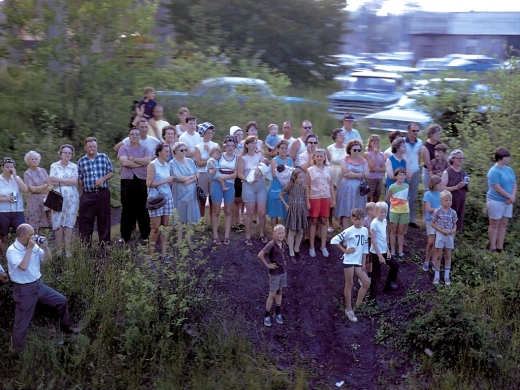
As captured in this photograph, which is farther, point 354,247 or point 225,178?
point 225,178

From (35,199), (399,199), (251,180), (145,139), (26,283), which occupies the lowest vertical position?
(26,283)

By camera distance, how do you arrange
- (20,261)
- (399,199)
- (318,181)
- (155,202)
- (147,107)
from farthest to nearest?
(147,107) < (399,199) < (318,181) < (155,202) < (20,261)

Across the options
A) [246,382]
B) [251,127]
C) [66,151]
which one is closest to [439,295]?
[246,382]

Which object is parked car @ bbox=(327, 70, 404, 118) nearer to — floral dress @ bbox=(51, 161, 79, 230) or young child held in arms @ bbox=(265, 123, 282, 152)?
young child held in arms @ bbox=(265, 123, 282, 152)

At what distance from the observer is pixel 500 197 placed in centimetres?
1112

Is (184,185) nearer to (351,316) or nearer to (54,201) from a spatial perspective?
(54,201)

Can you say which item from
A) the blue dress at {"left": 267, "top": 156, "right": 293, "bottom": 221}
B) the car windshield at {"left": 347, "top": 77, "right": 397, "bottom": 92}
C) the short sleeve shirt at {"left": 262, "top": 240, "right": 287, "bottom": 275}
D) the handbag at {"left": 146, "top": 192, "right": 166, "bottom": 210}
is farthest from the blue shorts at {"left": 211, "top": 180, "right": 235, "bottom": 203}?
the car windshield at {"left": 347, "top": 77, "right": 397, "bottom": 92}

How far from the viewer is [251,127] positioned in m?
11.5

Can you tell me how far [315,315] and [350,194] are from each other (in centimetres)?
219

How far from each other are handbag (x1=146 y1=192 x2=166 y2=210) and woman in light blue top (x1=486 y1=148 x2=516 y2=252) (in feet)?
18.3

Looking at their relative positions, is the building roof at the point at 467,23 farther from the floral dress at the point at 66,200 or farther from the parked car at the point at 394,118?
the floral dress at the point at 66,200

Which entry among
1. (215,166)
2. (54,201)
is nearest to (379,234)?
(215,166)

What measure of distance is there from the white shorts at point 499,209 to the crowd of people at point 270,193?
0.7 inches

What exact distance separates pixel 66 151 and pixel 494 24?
103 ft
